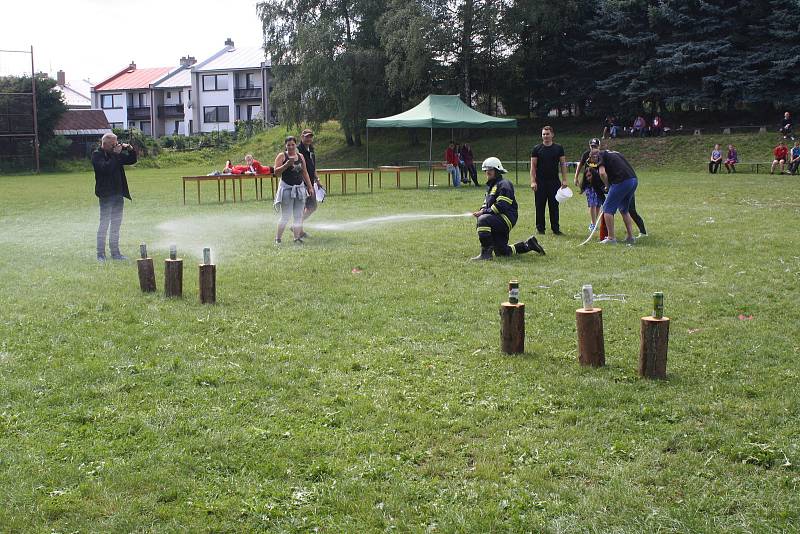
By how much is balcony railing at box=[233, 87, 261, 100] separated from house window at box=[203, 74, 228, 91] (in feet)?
5.64

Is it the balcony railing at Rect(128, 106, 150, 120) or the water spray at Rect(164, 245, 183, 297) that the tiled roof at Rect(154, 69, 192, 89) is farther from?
the water spray at Rect(164, 245, 183, 297)

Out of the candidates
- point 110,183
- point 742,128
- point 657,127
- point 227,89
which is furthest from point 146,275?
point 227,89

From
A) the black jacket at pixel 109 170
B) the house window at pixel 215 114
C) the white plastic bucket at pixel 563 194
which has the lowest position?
the white plastic bucket at pixel 563 194

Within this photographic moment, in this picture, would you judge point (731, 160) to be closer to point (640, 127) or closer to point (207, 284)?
point (640, 127)

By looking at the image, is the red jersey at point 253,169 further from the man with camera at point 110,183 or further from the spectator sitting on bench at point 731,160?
the spectator sitting on bench at point 731,160

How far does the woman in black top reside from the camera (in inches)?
515

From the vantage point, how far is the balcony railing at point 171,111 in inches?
3268

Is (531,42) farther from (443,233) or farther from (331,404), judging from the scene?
(331,404)

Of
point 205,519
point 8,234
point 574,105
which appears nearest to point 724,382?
point 205,519

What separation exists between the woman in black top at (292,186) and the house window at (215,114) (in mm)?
69044

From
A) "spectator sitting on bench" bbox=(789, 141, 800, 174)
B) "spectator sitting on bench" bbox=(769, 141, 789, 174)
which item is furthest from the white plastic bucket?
"spectator sitting on bench" bbox=(769, 141, 789, 174)

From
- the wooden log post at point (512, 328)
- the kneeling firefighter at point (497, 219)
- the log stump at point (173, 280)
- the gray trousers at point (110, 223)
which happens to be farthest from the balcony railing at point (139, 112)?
the wooden log post at point (512, 328)

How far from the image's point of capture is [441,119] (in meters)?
29.5

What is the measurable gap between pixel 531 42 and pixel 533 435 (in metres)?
44.5
